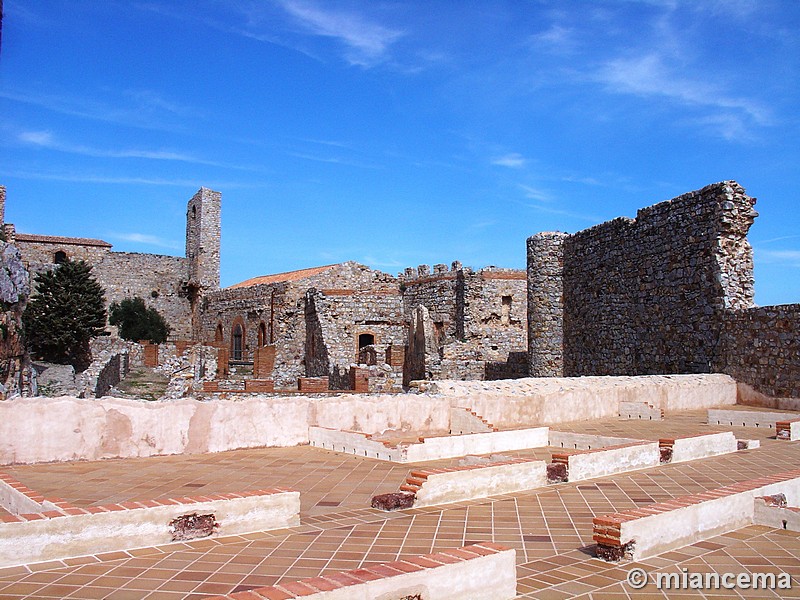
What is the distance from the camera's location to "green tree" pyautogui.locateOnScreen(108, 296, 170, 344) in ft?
138

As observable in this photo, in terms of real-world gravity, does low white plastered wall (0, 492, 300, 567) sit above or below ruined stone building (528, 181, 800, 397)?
below

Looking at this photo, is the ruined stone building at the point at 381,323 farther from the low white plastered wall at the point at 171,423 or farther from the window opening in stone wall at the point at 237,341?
the low white plastered wall at the point at 171,423

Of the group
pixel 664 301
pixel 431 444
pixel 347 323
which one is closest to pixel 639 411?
pixel 664 301

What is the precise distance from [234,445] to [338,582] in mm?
5891

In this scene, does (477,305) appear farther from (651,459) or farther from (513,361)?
(651,459)

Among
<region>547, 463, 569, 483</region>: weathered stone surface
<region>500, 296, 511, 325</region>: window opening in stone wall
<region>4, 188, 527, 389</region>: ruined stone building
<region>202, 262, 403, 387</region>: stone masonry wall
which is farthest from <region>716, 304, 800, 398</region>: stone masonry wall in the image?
<region>202, 262, 403, 387</region>: stone masonry wall

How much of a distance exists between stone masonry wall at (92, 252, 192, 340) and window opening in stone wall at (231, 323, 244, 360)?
10.0 m

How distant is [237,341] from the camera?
3541cm

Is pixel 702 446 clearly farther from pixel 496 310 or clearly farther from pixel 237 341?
pixel 237 341

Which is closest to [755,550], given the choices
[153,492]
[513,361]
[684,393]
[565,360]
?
[153,492]

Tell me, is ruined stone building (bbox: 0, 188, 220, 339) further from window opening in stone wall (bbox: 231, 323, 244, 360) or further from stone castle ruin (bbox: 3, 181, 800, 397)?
window opening in stone wall (bbox: 231, 323, 244, 360)

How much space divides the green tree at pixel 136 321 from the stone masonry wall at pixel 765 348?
1358 inches

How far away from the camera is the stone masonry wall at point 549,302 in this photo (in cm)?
2097

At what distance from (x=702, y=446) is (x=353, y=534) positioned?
542cm
